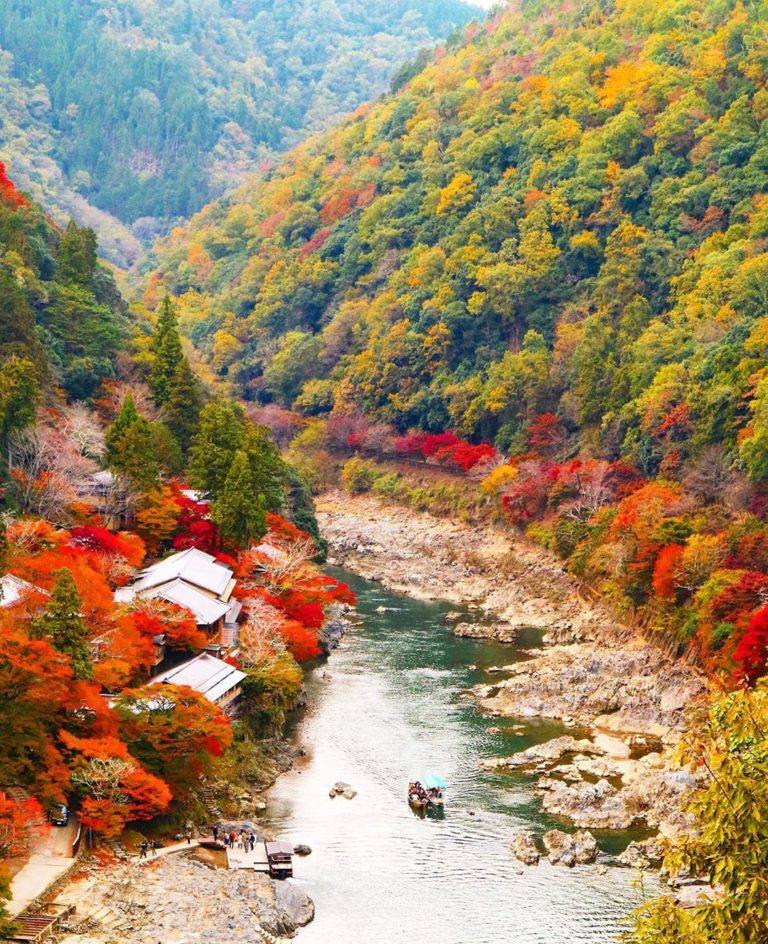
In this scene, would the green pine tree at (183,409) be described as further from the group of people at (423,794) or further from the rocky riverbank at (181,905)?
the rocky riverbank at (181,905)

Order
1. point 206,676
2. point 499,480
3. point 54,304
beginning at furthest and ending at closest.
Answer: point 499,480 < point 54,304 < point 206,676

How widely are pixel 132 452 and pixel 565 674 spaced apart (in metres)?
16.9

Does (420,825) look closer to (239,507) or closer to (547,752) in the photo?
(547,752)

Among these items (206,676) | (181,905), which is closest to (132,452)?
(206,676)

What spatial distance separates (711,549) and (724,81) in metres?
49.2

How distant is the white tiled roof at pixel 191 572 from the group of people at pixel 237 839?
10546mm

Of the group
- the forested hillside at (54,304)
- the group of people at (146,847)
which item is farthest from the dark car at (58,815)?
the forested hillside at (54,304)

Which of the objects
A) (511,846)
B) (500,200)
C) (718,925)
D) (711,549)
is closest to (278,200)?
(500,200)

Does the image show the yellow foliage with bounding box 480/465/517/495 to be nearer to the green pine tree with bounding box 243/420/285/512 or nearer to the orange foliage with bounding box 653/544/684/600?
the green pine tree with bounding box 243/420/285/512

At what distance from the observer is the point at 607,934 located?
25.9 meters

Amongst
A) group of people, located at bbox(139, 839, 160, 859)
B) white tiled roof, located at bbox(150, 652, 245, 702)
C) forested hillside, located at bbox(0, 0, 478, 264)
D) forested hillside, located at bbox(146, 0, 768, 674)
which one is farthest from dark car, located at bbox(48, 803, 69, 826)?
forested hillside, located at bbox(0, 0, 478, 264)

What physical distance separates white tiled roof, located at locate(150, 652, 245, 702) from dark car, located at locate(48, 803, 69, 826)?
19.6 ft

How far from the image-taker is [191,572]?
3994 cm

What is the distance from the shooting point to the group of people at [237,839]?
28969mm
